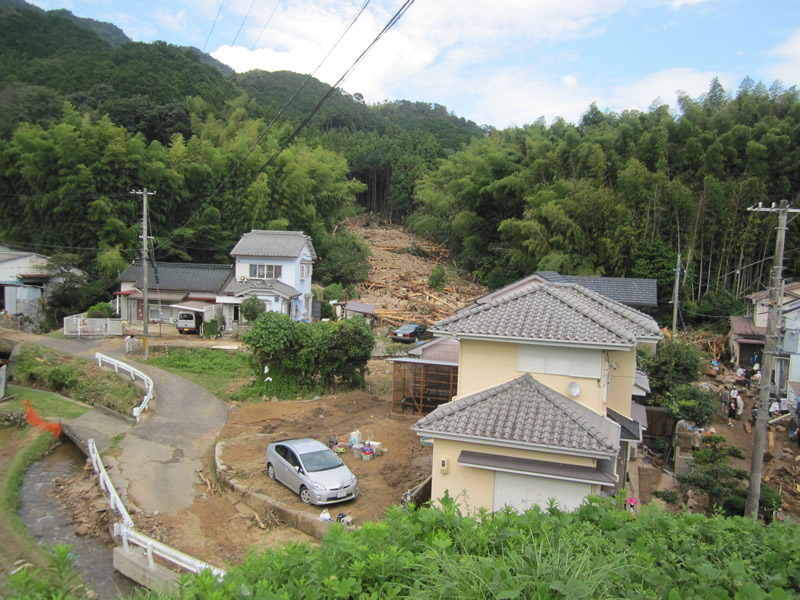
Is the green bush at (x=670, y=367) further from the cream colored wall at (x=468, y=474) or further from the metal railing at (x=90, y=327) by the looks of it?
the metal railing at (x=90, y=327)

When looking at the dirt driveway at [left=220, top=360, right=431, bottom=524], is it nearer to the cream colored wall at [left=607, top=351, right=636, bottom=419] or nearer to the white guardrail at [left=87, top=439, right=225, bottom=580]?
the white guardrail at [left=87, top=439, right=225, bottom=580]

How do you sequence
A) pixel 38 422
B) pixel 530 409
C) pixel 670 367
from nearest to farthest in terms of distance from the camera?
1. pixel 530 409
2. pixel 38 422
3. pixel 670 367

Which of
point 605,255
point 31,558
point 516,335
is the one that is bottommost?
point 31,558

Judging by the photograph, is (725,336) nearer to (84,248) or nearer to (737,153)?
(737,153)

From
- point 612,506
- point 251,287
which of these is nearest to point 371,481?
point 612,506

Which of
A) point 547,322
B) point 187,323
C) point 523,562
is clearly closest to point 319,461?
point 547,322

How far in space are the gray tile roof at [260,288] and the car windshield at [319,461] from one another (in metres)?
15.2

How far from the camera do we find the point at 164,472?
11117 mm

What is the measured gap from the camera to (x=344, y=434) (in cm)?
1345

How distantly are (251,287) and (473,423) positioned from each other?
62.8 feet

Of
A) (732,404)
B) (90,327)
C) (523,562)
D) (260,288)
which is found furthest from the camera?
(260,288)

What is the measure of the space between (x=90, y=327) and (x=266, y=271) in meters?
8.33

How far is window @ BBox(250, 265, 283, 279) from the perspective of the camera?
26.6 metres

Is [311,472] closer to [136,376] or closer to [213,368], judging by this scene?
[136,376]
